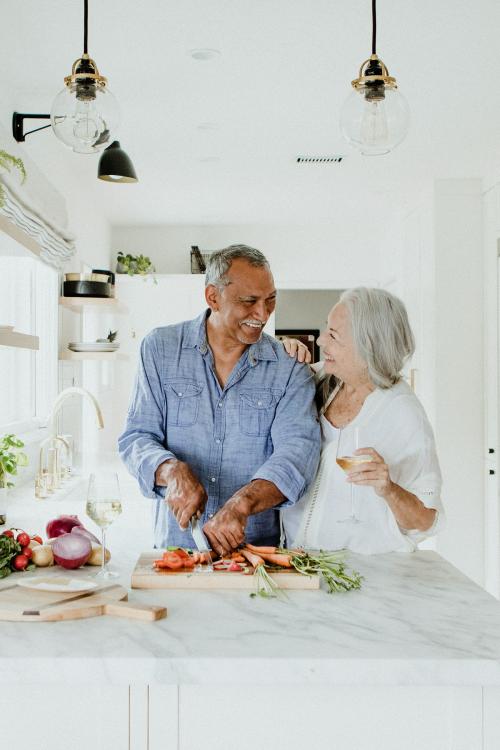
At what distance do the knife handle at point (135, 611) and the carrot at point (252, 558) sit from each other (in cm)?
26

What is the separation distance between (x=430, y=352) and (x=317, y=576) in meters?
3.61

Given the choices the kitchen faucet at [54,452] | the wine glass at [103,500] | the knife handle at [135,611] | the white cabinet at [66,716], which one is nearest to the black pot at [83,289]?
the kitchen faucet at [54,452]

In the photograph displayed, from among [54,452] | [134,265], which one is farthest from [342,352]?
[134,265]

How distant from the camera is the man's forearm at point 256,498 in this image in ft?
5.86

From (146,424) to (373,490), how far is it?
634 mm

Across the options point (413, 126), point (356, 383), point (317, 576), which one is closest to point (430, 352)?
point (413, 126)

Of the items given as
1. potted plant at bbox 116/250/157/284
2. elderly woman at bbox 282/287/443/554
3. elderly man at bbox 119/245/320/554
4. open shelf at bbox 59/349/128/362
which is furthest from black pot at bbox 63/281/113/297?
elderly woman at bbox 282/287/443/554

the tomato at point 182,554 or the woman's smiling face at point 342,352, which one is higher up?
the woman's smiling face at point 342,352

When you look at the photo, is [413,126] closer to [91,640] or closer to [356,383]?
[356,383]

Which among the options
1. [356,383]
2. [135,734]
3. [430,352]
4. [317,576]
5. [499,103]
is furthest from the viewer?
[430,352]

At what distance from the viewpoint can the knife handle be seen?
137 cm

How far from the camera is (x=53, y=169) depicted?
4.09m

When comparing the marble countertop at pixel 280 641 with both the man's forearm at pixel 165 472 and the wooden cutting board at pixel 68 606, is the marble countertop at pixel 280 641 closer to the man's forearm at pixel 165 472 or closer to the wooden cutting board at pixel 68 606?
the wooden cutting board at pixel 68 606

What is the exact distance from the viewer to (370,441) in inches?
80.7
